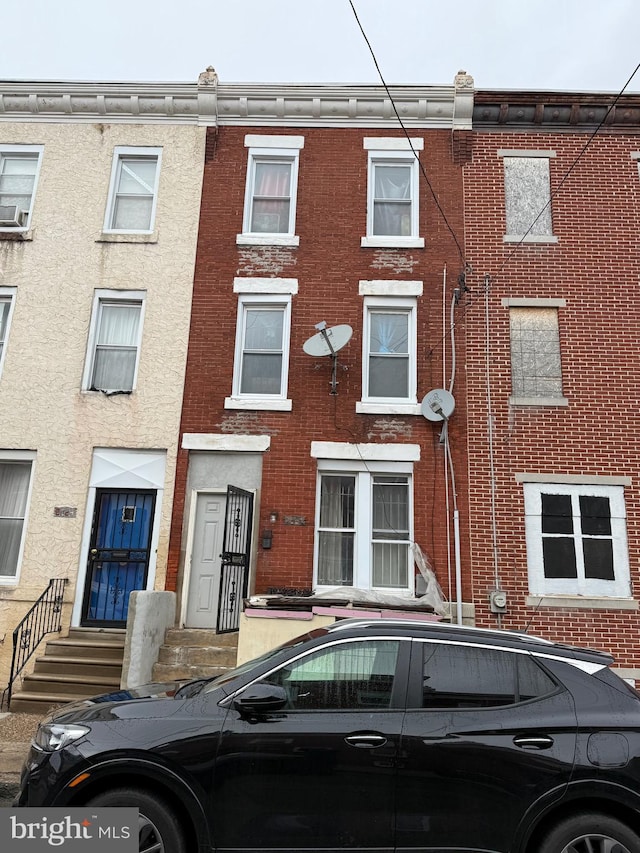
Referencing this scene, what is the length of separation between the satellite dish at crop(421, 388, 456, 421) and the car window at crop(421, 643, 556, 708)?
645 centimetres

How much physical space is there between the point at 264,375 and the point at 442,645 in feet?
24.9

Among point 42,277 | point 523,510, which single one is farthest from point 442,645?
point 42,277

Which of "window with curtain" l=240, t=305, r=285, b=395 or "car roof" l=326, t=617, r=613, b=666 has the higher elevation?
"window with curtain" l=240, t=305, r=285, b=395

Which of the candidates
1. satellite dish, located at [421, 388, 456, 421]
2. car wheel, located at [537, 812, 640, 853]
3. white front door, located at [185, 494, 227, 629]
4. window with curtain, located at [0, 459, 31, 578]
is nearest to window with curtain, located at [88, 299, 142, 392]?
window with curtain, located at [0, 459, 31, 578]

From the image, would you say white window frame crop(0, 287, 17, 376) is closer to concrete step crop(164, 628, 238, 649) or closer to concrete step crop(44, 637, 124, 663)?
concrete step crop(44, 637, 124, 663)

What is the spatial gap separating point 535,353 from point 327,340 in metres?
3.55

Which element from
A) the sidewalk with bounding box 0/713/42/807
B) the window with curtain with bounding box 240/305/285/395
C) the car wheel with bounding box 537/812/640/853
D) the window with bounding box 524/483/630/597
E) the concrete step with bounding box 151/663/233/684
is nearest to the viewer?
the car wheel with bounding box 537/812/640/853

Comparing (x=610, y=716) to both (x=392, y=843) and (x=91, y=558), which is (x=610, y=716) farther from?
(x=91, y=558)

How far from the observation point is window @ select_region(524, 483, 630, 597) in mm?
10180

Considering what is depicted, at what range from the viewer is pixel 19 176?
12.6 meters

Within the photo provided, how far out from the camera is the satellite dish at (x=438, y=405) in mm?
10594

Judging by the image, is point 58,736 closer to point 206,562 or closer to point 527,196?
point 206,562

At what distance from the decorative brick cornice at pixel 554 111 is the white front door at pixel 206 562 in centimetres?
838

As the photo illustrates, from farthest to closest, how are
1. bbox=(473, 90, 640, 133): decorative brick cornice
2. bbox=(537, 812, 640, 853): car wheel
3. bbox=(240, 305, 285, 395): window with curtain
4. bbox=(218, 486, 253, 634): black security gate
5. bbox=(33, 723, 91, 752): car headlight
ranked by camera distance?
bbox=(473, 90, 640, 133): decorative brick cornice
bbox=(240, 305, 285, 395): window with curtain
bbox=(218, 486, 253, 634): black security gate
bbox=(33, 723, 91, 752): car headlight
bbox=(537, 812, 640, 853): car wheel
